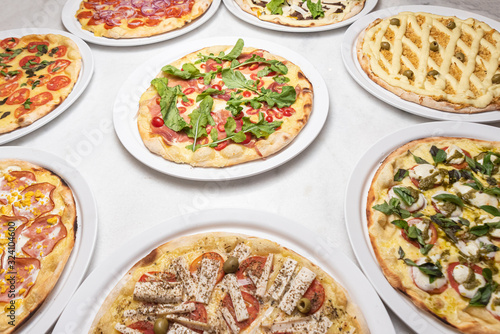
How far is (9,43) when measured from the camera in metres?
3.91

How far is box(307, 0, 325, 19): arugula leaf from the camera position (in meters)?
3.89

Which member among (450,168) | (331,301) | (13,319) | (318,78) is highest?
(318,78)

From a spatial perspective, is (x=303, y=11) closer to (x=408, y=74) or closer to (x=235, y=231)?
(x=408, y=74)

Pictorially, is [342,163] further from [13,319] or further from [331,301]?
[13,319]

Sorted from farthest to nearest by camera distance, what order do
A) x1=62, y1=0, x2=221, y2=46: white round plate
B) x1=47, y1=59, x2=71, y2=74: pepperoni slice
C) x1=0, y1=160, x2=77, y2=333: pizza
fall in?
x1=62, y1=0, x2=221, y2=46: white round plate → x1=47, y1=59, x2=71, y2=74: pepperoni slice → x1=0, y1=160, x2=77, y2=333: pizza

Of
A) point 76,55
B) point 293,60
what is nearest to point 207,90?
point 293,60

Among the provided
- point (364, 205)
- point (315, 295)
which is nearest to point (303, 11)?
point (364, 205)

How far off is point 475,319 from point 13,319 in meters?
2.49

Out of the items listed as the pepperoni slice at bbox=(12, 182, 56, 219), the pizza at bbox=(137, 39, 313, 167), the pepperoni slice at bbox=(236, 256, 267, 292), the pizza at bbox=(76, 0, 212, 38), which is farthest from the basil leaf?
the pizza at bbox=(76, 0, 212, 38)

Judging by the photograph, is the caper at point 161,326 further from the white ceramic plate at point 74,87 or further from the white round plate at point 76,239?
the white ceramic plate at point 74,87

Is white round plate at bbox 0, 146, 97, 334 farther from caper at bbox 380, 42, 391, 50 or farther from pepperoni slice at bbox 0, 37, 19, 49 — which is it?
caper at bbox 380, 42, 391, 50

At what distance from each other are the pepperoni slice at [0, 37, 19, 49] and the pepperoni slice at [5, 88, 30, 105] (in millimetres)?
962

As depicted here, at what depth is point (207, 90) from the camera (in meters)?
3.08

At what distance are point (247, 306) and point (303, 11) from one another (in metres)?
3.34
